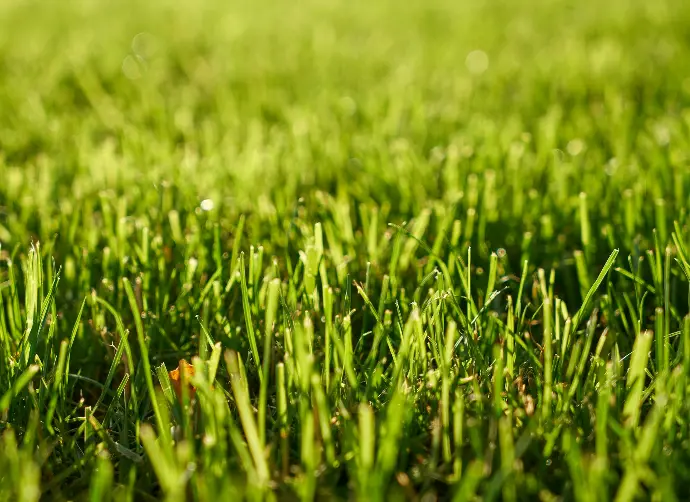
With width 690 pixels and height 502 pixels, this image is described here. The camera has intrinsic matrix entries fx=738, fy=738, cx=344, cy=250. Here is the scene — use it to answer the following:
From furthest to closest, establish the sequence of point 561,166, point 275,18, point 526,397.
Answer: point 275,18, point 561,166, point 526,397

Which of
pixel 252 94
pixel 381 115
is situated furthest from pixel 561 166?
pixel 252 94

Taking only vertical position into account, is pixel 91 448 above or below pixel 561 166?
below

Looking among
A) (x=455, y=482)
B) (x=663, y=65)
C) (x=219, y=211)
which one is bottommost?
(x=455, y=482)

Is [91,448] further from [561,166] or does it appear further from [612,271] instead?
[561,166]

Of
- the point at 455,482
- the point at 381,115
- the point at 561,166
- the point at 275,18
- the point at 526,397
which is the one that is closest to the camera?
the point at 455,482

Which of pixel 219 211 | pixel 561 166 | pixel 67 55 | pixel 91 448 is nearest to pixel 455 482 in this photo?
pixel 91 448

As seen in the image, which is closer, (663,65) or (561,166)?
(561,166)

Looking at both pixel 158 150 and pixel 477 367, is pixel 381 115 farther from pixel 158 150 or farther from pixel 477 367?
pixel 477 367
